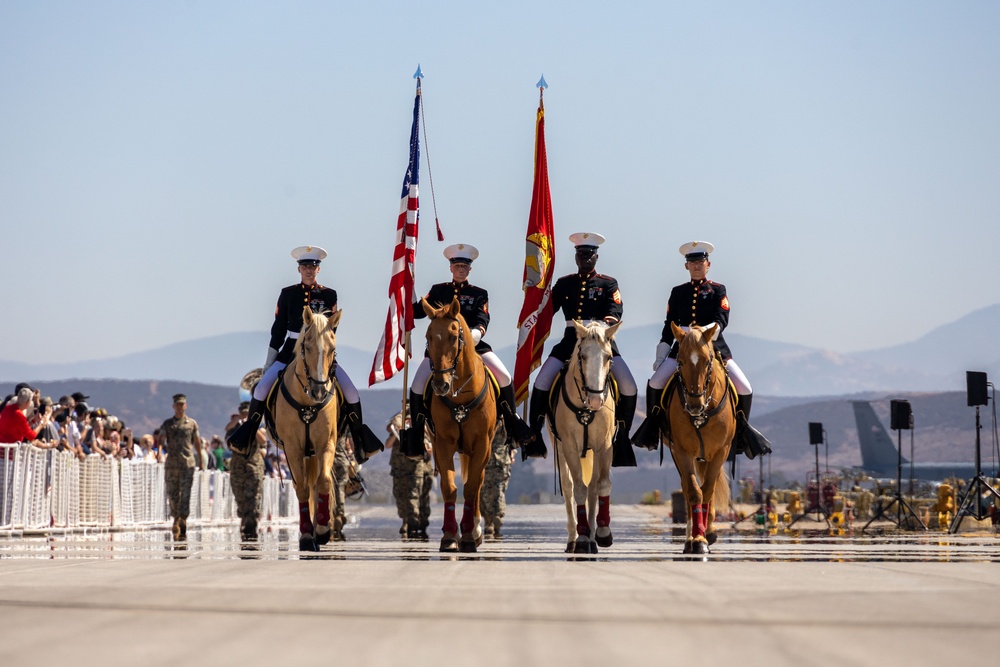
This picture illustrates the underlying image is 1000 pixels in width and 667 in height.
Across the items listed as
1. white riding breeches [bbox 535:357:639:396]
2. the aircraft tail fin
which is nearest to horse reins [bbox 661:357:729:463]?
white riding breeches [bbox 535:357:639:396]

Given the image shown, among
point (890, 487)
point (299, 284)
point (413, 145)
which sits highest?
point (413, 145)

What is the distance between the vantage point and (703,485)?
14.3 m

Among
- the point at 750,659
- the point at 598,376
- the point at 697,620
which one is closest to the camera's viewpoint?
the point at 750,659

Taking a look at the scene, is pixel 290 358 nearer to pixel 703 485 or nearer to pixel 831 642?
pixel 703 485

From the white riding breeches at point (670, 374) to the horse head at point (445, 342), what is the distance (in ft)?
6.53

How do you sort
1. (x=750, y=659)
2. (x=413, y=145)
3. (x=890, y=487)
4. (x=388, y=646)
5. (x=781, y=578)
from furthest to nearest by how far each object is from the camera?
(x=890, y=487) < (x=413, y=145) < (x=781, y=578) < (x=388, y=646) < (x=750, y=659)

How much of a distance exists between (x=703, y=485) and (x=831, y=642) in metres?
9.49

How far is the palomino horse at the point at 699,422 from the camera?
44.6 ft

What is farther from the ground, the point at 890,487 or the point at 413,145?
the point at 413,145

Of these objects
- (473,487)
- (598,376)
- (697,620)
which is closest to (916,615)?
(697,620)

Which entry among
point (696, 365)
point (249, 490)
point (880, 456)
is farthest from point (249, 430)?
point (880, 456)

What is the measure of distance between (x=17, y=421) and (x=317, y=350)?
9.69 m

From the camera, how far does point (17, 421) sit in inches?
867

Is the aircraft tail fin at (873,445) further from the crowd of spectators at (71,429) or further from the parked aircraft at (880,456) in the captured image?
the crowd of spectators at (71,429)
